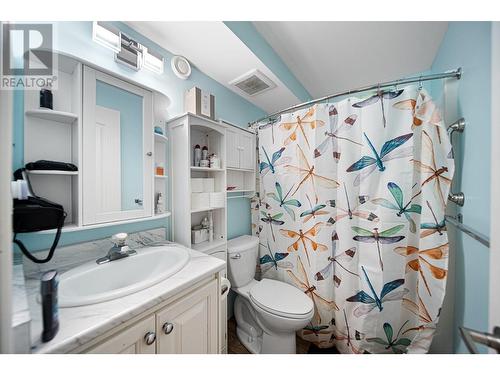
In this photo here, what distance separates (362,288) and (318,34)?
1.74 m

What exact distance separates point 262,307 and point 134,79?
5.15ft

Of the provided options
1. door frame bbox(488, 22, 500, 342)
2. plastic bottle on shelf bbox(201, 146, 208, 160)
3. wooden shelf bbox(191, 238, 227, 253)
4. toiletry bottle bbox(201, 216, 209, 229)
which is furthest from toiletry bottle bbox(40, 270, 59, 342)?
door frame bbox(488, 22, 500, 342)

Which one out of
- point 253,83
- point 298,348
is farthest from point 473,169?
point 298,348

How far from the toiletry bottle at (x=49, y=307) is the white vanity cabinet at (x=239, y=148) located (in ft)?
3.62

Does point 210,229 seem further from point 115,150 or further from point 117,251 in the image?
point 115,150

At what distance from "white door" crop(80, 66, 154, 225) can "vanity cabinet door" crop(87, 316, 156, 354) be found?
481 mm

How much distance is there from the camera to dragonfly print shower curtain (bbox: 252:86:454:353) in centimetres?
97

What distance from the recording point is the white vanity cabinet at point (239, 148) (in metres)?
1.43

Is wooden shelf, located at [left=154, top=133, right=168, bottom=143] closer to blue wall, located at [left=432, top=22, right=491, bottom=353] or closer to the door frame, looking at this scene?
the door frame

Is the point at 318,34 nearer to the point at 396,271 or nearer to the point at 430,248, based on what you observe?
the point at 430,248

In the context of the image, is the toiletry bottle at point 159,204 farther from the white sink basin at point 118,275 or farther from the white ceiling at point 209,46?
the white ceiling at point 209,46

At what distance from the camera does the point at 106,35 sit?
87 centimetres
